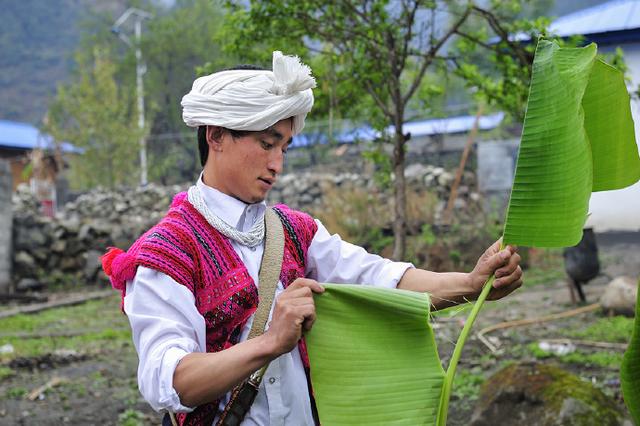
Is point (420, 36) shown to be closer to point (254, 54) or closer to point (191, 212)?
point (254, 54)

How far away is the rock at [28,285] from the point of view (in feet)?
→ 39.7

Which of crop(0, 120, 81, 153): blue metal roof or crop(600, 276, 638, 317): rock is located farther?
crop(0, 120, 81, 153): blue metal roof

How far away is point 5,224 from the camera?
39.4 ft

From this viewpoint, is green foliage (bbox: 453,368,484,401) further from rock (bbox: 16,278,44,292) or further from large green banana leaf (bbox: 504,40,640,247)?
rock (bbox: 16,278,44,292)

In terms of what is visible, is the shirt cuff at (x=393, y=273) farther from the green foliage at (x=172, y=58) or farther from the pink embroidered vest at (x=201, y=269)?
the green foliage at (x=172, y=58)

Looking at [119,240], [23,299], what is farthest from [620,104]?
[119,240]

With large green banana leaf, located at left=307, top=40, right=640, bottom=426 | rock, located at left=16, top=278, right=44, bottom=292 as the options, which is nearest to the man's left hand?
large green banana leaf, located at left=307, top=40, right=640, bottom=426

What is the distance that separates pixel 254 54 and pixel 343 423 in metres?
5.03

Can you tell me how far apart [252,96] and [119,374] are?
4.98 meters

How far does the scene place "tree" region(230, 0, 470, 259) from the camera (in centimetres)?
591

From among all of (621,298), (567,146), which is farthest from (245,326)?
(621,298)

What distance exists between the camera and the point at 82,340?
7781mm

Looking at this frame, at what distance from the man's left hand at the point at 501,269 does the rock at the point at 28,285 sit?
1137cm

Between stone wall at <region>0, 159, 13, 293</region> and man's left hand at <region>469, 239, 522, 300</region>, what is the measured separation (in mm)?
10957
